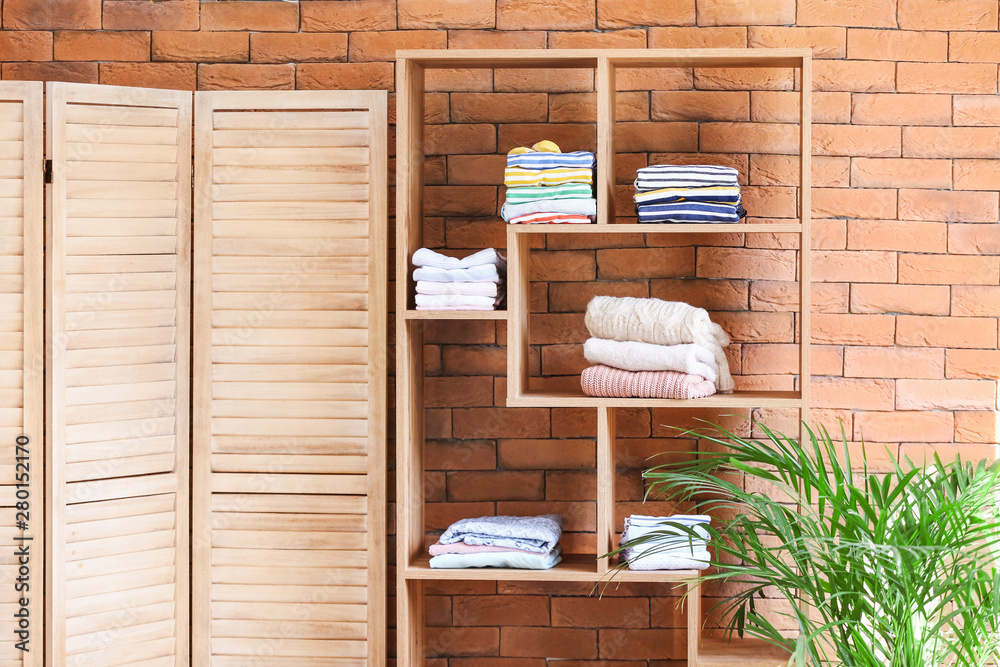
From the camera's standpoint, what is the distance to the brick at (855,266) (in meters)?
2.12

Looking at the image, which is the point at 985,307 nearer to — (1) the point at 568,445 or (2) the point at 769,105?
(2) the point at 769,105

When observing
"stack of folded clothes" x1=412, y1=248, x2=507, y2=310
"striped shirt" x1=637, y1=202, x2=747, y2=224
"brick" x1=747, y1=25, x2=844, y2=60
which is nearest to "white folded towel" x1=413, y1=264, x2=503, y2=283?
"stack of folded clothes" x1=412, y1=248, x2=507, y2=310

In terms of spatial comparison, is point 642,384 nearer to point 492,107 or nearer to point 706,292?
point 706,292

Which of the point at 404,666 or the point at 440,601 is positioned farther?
the point at 440,601

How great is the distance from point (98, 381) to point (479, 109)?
1.21m

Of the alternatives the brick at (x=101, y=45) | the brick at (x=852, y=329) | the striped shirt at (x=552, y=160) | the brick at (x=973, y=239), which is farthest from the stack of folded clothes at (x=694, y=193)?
the brick at (x=101, y=45)

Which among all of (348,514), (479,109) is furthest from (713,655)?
(479,109)

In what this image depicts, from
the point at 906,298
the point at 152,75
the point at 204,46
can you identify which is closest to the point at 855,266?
the point at 906,298

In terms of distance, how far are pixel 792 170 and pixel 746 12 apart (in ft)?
1.47

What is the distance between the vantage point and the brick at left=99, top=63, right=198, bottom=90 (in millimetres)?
2180

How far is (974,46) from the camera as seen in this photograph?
2.11 meters

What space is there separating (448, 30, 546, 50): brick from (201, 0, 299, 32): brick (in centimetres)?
46

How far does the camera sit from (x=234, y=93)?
197 cm

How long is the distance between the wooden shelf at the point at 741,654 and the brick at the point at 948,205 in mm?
1189
